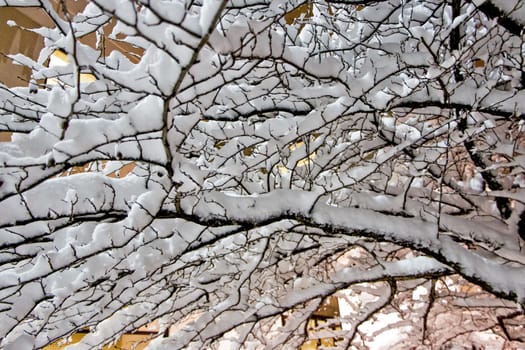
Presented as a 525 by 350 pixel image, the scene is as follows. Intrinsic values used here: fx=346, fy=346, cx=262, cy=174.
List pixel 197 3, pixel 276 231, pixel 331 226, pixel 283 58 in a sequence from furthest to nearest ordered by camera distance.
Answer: pixel 276 231 → pixel 197 3 → pixel 331 226 → pixel 283 58

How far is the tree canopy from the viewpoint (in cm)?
159

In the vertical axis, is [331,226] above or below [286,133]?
below

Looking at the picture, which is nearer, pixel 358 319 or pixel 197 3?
pixel 197 3

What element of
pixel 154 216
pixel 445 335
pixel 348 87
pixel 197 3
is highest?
pixel 197 3

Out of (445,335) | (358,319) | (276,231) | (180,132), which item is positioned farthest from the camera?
(445,335)

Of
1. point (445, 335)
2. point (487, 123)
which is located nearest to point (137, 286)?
point (487, 123)

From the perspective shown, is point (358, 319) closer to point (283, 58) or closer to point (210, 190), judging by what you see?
point (210, 190)

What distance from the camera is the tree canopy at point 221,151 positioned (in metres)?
1.59

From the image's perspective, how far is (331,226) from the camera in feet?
8.60

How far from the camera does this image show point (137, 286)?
3.15 meters

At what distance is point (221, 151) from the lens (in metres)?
2.89

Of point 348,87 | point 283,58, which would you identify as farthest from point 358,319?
point 283,58

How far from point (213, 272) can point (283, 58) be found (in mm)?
2561

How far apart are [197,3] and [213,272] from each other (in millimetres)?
2628
